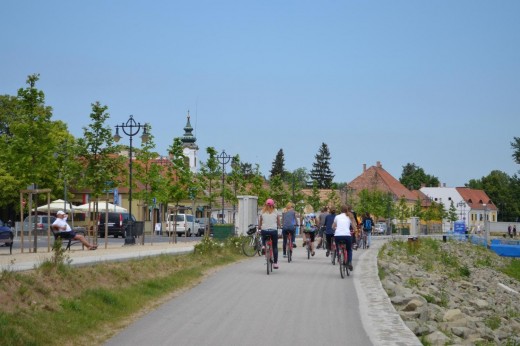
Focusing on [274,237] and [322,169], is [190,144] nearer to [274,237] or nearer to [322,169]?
[322,169]

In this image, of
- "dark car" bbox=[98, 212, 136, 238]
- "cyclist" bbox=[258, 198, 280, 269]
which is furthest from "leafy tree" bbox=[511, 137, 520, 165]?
"cyclist" bbox=[258, 198, 280, 269]

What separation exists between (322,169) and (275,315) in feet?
465

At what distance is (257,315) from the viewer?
1280 cm

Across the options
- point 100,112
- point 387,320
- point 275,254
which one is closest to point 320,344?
point 387,320

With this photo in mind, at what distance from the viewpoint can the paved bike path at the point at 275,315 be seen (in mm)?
10570

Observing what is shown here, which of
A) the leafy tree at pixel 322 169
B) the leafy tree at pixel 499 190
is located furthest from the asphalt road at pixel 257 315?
the leafy tree at pixel 499 190

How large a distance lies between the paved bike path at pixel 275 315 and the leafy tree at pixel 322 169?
438 ft

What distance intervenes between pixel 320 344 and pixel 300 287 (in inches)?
280

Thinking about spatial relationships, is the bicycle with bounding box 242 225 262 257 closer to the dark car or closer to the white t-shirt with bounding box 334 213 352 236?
the white t-shirt with bounding box 334 213 352 236

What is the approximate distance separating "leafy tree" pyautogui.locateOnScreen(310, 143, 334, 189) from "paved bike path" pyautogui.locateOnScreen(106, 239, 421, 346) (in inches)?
5259

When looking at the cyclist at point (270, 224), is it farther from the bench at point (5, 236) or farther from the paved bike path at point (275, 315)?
the bench at point (5, 236)

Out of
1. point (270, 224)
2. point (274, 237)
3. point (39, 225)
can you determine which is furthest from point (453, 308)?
point (39, 225)

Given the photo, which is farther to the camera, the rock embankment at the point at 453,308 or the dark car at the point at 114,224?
the dark car at the point at 114,224

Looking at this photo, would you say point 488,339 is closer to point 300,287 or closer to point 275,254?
point 300,287
